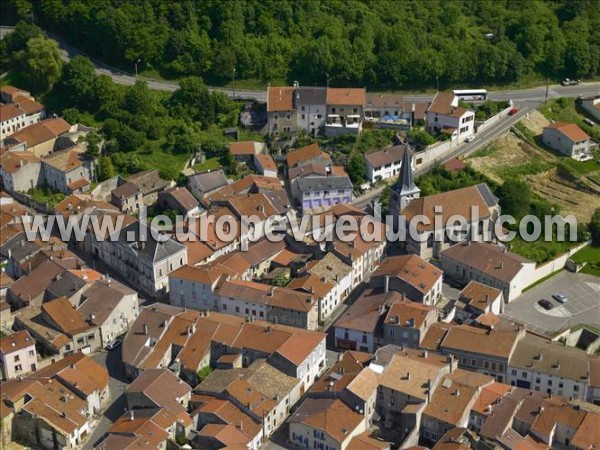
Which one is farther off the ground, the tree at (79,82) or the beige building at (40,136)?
the tree at (79,82)

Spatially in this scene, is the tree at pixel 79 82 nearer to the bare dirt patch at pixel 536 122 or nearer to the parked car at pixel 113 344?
the parked car at pixel 113 344

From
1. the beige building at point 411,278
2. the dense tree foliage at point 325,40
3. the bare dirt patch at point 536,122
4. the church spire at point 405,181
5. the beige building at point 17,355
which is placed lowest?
the beige building at point 17,355

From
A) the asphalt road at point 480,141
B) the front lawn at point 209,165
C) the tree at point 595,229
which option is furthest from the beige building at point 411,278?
the front lawn at point 209,165

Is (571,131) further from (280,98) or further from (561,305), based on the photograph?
(280,98)

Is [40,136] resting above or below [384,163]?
below

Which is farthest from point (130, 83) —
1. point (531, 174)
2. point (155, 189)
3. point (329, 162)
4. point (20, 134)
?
point (531, 174)

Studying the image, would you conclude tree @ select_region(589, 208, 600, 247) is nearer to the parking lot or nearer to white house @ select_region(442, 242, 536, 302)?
the parking lot

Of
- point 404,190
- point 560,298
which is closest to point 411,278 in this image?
point 404,190
